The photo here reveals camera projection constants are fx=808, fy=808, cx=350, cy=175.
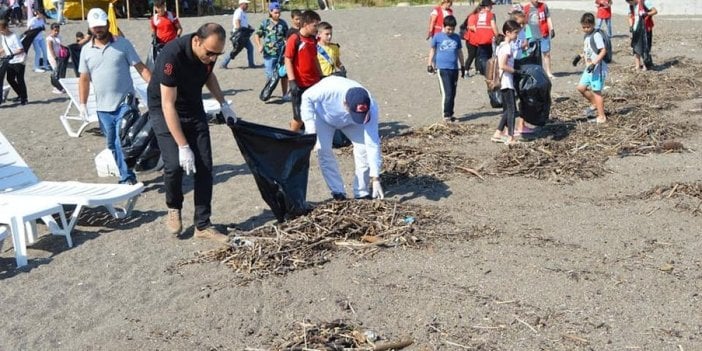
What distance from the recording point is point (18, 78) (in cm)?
1368

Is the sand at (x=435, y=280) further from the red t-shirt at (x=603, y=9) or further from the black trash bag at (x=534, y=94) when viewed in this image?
the red t-shirt at (x=603, y=9)

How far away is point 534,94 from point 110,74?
15.2ft

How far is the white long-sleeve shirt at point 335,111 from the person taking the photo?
6547mm

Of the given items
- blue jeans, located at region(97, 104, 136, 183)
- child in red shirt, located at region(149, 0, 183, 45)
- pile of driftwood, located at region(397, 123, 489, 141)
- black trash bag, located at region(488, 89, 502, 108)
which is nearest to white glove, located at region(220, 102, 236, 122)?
blue jeans, located at region(97, 104, 136, 183)

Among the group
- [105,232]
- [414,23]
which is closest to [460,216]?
[105,232]

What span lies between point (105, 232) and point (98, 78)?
173 centimetres

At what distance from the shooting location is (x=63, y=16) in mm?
23516

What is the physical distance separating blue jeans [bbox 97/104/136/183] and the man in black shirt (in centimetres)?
152

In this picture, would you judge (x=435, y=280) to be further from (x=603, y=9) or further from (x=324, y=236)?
(x=603, y=9)

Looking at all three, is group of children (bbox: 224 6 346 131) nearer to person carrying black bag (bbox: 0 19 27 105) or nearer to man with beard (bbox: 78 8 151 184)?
man with beard (bbox: 78 8 151 184)

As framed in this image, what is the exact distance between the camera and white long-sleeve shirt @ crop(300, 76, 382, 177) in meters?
6.55

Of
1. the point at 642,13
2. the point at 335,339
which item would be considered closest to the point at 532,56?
the point at 642,13

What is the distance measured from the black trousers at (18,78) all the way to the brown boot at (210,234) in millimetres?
8785

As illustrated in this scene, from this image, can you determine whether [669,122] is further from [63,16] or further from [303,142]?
[63,16]
